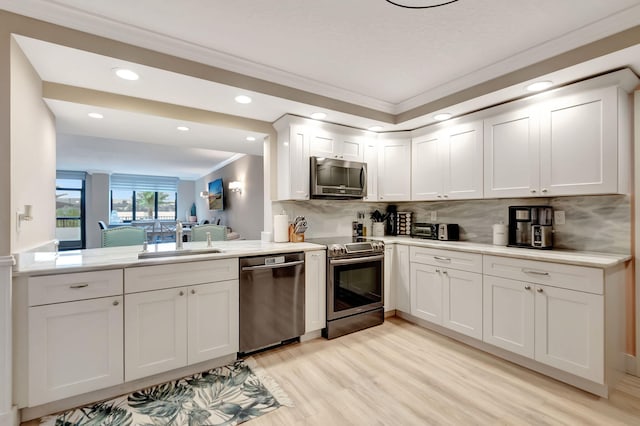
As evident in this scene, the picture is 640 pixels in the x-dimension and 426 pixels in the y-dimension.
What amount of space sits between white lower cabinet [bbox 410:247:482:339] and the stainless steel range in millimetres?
394

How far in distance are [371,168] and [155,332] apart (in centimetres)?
283

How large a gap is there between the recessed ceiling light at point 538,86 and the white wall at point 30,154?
3.54 metres

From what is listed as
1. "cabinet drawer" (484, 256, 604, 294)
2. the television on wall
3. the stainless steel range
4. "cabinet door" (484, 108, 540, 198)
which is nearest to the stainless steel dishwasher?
the stainless steel range

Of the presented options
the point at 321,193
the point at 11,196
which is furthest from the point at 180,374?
the point at 321,193

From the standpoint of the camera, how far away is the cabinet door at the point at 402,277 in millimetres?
3311

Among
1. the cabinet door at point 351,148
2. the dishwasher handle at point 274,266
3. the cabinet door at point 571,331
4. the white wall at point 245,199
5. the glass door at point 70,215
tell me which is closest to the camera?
the cabinet door at point 571,331

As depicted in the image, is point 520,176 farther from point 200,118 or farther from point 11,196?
point 11,196

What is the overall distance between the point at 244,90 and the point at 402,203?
2632 mm

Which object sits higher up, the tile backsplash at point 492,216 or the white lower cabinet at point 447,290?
the tile backsplash at point 492,216

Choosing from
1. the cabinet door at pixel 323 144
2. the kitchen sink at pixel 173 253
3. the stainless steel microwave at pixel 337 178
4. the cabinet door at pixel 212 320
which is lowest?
the cabinet door at pixel 212 320

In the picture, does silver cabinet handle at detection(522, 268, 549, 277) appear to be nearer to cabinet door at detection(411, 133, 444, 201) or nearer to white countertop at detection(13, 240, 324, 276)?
cabinet door at detection(411, 133, 444, 201)

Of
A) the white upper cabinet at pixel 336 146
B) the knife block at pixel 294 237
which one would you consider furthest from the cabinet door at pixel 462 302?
the white upper cabinet at pixel 336 146

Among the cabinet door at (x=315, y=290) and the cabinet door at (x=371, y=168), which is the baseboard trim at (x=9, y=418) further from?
the cabinet door at (x=371, y=168)

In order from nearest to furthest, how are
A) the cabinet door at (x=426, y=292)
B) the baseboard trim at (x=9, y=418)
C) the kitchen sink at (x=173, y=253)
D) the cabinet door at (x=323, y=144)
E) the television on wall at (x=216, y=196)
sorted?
the baseboard trim at (x=9, y=418) < the kitchen sink at (x=173, y=253) < the cabinet door at (x=426, y=292) < the cabinet door at (x=323, y=144) < the television on wall at (x=216, y=196)
